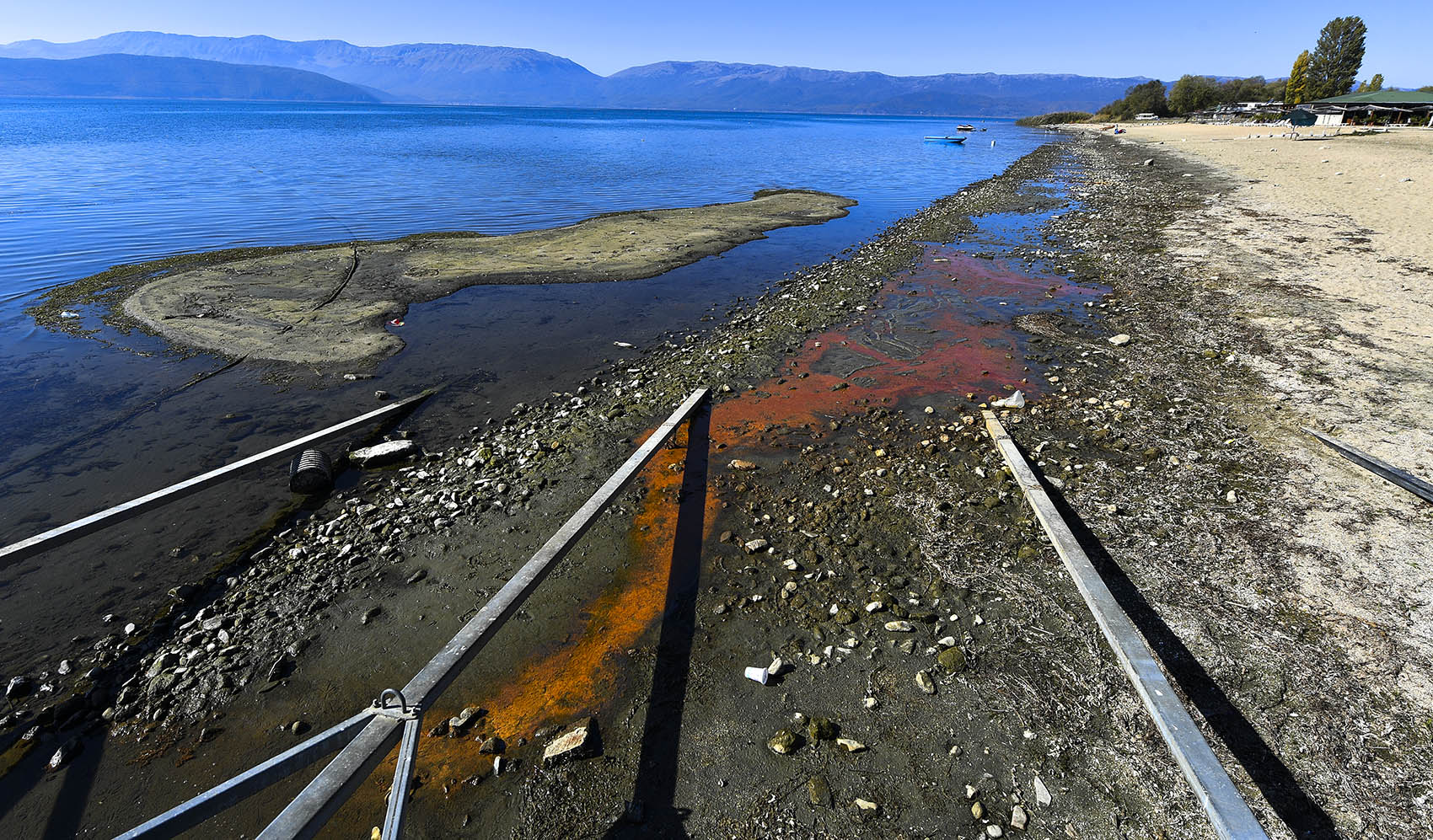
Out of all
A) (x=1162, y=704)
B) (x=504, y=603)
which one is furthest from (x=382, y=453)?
(x=1162, y=704)

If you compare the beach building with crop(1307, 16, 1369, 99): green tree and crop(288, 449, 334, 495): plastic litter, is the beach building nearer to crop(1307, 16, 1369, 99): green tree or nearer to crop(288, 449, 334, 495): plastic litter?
crop(1307, 16, 1369, 99): green tree

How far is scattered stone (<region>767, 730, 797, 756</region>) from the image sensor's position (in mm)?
4180

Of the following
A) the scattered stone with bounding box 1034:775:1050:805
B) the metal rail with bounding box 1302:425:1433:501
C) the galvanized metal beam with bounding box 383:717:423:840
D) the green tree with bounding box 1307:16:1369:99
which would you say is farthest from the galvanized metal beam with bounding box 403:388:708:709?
the green tree with bounding box 1307:16:1369:99

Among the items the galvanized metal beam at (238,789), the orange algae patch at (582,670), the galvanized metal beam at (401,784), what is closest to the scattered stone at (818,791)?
the orange algae patch at (582,670)

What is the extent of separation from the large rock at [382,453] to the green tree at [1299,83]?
136m

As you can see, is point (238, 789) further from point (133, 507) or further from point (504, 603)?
point (133, 507)

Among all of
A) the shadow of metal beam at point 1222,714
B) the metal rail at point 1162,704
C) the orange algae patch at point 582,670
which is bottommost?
the orange algae patch at point 582,670

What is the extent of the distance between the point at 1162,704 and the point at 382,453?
905 centimetres

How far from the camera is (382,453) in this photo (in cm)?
824

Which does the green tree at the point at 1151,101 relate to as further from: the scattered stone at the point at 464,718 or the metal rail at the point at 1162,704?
the scattered stone at the point at 464,718

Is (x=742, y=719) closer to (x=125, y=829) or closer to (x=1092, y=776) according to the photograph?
(x=1092, y=776)

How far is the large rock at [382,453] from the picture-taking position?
26.9 ft

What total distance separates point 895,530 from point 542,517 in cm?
414

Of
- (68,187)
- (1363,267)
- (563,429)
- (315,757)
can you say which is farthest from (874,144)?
(315,757)
